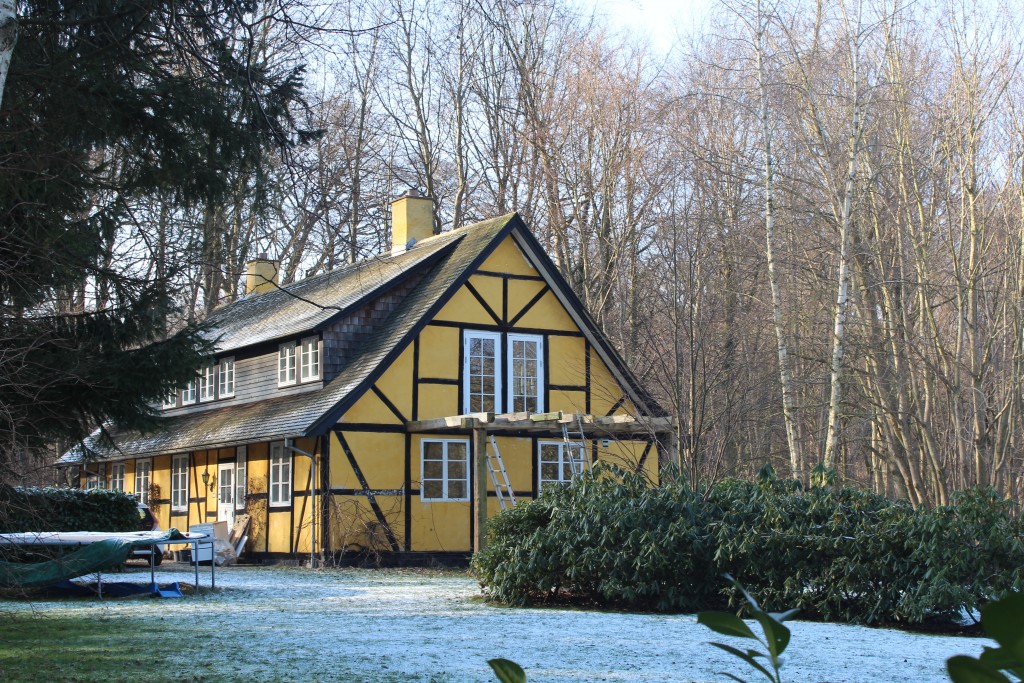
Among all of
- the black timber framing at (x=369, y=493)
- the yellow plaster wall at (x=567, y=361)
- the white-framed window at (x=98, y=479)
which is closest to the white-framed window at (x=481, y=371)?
the yellow plaster wall at (x=567, y=361)

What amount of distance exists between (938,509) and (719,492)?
8.25 feet

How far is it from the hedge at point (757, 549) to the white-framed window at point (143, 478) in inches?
653

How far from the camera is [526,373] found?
24.0 metres

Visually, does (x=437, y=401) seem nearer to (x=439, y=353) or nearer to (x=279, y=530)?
(x=439, y=353)

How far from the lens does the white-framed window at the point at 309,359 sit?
23.5m

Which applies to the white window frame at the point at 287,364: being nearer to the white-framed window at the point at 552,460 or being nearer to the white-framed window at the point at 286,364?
the white-framed window at the point at 286,364

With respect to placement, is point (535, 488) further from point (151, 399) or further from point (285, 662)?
point (285, 662)

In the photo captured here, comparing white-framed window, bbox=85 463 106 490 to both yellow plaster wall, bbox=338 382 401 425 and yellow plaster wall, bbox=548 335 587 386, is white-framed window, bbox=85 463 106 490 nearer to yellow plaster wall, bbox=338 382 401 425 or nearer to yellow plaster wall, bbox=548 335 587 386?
yellow plaster wall, bbox=338 382 401 425

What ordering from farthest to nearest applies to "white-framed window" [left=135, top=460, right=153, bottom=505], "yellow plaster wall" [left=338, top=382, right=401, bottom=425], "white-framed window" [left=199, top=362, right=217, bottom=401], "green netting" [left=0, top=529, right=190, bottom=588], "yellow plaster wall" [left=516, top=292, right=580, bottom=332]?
"white-framed window" [left=135, top=460, right=153, bottom=505], "white-framed window" [left=199, top=362, right=217, bottom=401], "yellow plaster wall" [left=516, top=292, right=580, bottom=332], "yellow plaster wall" [left=338, top=382, right=401, bottom=425], "green netting" [left=0, top=529, right=190, bottom=588]

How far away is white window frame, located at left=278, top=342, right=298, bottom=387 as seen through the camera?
24484 mm

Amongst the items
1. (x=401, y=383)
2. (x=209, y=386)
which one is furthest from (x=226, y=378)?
(x=401, y=383)

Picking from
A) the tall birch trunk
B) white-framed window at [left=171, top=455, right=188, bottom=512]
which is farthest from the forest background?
white-framed window at [left=171, top=455, right=188, bottom=512]

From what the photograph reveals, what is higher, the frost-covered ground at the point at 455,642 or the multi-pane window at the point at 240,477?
the multi-pane window at the point at 240,477

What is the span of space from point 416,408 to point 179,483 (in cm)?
767
